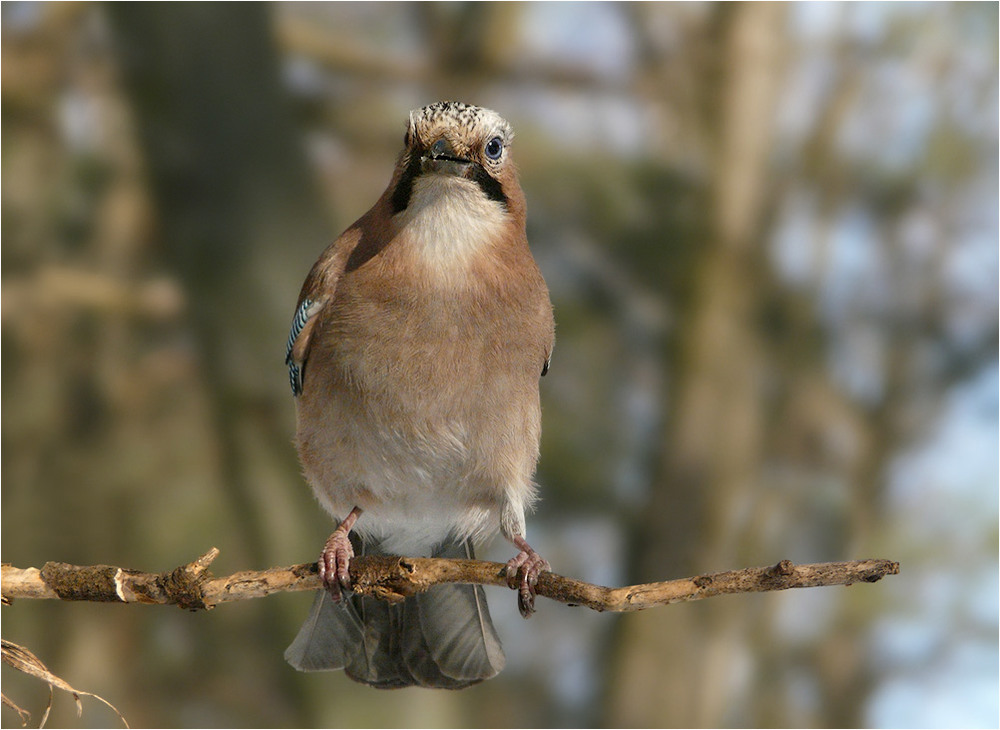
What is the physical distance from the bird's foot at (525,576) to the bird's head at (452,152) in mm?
1077

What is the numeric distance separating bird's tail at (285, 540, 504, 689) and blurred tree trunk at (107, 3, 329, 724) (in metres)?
3.35

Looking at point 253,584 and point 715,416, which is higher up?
point 715,416

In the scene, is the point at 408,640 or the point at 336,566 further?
the point at 408,640

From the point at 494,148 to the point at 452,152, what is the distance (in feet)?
0.61

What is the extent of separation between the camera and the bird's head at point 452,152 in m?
2.68

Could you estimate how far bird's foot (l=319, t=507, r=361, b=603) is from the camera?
2.90 meters

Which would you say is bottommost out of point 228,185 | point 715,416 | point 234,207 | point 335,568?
point 335,568

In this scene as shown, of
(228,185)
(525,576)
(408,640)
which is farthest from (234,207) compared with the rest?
(525,576)

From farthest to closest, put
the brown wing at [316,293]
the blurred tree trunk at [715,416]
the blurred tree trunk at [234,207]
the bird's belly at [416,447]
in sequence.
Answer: the blurred tree trunk at [715,416], the blurred tree trunk at [234,207], the brown wing at [316,293], the bird's belly at [416,447]

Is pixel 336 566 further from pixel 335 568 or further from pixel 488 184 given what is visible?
pixel 488 184

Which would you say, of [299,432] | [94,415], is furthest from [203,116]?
[299,432]

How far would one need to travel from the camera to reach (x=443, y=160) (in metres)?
2.69

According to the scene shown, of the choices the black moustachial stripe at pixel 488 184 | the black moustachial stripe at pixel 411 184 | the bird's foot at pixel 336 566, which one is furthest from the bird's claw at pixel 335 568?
the black moustachial stripe at pixel 488 184

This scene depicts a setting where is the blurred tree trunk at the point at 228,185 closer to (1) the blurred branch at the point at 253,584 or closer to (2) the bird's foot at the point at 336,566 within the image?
(2) the bird's foot at the point at 336,566
